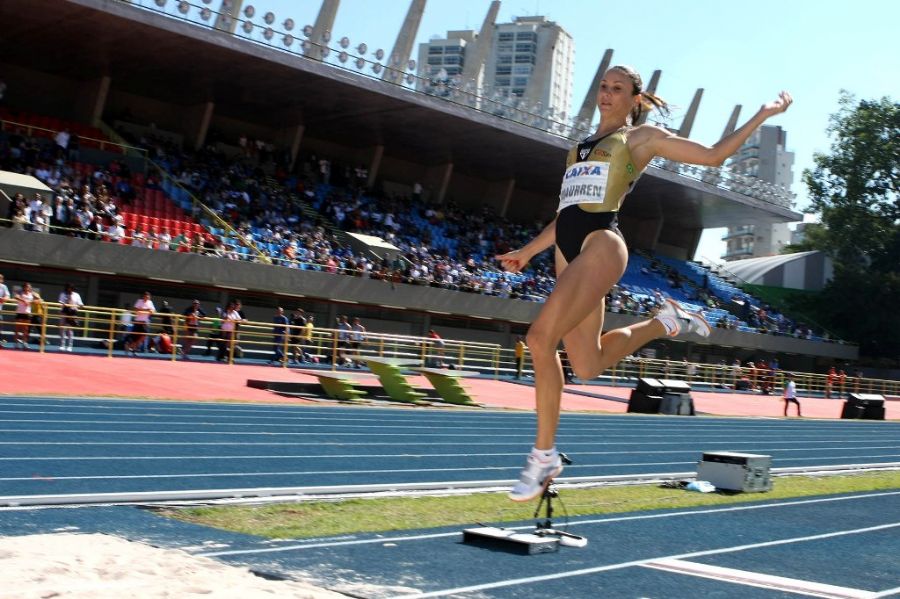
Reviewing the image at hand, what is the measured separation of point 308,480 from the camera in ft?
27.2

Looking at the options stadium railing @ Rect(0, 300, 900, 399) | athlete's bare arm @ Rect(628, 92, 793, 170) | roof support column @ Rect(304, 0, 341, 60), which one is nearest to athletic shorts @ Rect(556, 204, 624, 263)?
athlete's bare arm @ Rect(628, 92, 793, 170)

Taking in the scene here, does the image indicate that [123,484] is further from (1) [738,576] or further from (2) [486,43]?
(2) [486,43]

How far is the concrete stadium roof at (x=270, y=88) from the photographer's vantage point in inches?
1082

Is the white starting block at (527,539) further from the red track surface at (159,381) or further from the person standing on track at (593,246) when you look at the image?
the red track surface at (159,381)

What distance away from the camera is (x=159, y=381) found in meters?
17.4

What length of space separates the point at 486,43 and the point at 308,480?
3047 cm

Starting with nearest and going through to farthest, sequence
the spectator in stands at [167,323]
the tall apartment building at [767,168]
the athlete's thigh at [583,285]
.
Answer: the athlete's thigh at [583,285], the spectator in stands at [167,323], the tall apartment building at [767,168]

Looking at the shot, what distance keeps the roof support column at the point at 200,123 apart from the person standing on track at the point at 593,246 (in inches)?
1209

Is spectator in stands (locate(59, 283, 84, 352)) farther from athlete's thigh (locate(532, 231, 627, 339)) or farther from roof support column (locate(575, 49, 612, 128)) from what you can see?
roof support column (locate(575, 49, 612, 128))

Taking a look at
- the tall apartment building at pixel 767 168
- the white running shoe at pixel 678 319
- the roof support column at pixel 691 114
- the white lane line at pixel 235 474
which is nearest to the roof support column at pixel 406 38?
the roof support column at pixel 691 114

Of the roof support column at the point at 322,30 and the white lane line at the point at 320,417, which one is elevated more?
the roof support column at the point at 322,30

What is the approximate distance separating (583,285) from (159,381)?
13.7 m

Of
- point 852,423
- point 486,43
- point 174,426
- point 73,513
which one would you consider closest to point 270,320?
point 486,43

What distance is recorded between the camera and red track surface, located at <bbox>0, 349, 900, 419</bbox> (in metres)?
15.3
